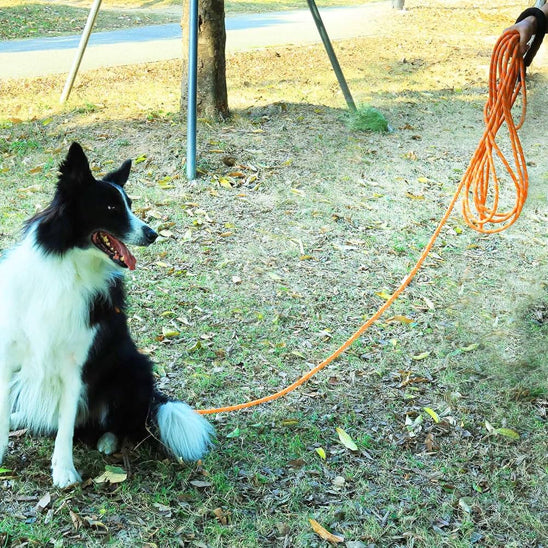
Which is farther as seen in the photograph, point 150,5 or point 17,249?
point 150,5

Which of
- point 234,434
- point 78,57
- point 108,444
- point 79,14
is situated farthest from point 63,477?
point 79,14

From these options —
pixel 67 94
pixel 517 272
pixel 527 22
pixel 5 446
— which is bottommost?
pixel 517 272

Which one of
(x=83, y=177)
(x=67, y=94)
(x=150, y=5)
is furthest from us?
(x=150, y=5)

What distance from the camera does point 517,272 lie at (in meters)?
5.42

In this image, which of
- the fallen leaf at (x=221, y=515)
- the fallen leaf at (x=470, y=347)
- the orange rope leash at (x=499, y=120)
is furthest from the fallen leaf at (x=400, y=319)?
the fallen leaf at (x=221, y=515)

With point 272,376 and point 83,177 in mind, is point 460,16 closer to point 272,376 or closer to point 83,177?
point 272,376

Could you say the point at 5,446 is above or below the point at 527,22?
below

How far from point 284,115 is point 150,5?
11.6 meters

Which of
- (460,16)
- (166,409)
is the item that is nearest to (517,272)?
(166,409)

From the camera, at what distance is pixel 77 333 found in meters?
2.79

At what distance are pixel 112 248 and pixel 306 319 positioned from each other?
209 centimetres

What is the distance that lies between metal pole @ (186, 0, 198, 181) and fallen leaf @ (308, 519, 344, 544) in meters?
3.97

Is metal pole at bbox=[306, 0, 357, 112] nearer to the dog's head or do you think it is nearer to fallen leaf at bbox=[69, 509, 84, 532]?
the dog's head

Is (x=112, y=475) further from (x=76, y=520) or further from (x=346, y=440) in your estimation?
(x=346, y=440)
